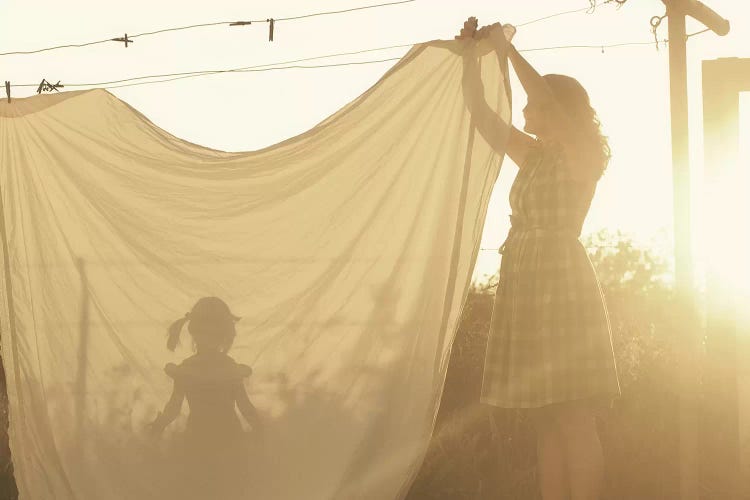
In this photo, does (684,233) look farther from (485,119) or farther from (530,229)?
(485,119)

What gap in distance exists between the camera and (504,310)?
4.01m

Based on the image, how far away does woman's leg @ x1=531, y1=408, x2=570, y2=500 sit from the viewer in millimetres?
3875

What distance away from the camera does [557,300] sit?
12.7 ft

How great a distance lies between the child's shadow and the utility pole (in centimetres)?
169

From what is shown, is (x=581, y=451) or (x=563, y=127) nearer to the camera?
(x=581, y=451)

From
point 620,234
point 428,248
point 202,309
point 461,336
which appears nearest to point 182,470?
point 202,309

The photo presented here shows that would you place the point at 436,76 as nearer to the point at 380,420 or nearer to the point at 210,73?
the point at 380,420

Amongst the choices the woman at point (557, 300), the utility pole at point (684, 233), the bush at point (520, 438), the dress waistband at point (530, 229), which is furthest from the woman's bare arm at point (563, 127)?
the bush at point (520, 438)

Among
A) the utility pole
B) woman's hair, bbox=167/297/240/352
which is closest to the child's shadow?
woman's hair, bbox=167/297/240/352

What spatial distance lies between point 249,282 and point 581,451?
145cm

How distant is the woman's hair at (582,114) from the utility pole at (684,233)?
646 mm

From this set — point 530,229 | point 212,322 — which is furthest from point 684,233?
point 212,322

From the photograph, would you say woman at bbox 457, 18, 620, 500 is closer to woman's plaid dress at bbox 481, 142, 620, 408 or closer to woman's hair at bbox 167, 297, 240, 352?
woman's plaid dress at bbox 481, 142, 620, 408

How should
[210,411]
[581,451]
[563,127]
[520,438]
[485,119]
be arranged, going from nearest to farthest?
[581,451]
[563,127]
[485,119]
[210,411]
[520,438]
